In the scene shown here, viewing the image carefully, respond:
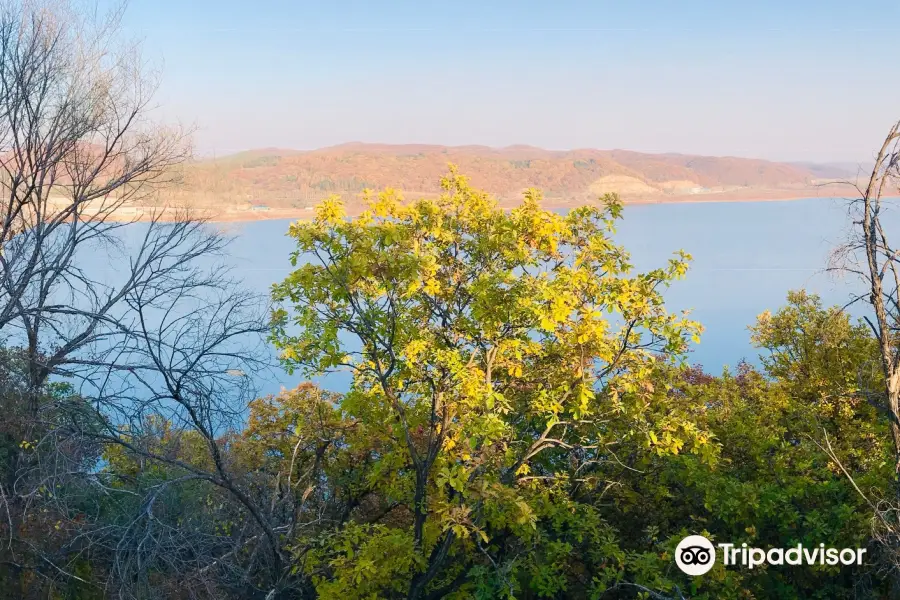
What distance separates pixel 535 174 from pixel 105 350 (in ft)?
356

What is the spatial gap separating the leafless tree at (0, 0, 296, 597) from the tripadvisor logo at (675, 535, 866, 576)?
4.05 m

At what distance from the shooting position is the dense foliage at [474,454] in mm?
6570

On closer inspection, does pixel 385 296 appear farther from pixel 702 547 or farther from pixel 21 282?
pixel 21 282

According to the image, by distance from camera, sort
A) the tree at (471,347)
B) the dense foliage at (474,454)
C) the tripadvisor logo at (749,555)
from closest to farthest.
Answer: the tree at (471,347), the dense foliage at (474,454), the tripadvisor logo at (749,555)

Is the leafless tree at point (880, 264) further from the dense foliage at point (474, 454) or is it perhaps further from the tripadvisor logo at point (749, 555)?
the tripadvisor logo at point (749, 555)

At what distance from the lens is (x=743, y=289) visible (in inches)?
2808

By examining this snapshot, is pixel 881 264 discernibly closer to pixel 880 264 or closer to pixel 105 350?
pixel 880 264

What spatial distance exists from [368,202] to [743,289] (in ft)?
232

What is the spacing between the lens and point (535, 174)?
115375 millimetres

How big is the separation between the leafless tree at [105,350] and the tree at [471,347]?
1235mm

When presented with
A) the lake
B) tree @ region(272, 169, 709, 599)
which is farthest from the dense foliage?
the lake

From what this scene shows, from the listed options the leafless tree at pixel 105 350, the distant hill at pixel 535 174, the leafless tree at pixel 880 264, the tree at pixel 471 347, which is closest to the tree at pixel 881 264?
the leafless tree at pixel 880 264

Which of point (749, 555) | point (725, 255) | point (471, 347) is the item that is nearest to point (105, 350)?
point (471, 347)

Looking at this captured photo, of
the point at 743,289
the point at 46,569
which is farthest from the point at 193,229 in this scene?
the point at 743,289
